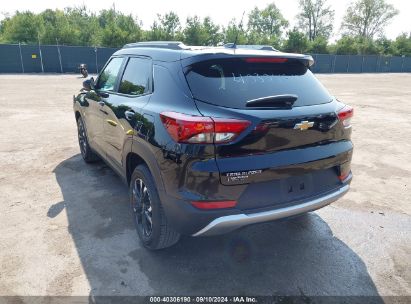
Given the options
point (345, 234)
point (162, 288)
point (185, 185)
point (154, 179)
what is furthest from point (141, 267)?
point (345, 234)

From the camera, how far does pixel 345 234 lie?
135 inches

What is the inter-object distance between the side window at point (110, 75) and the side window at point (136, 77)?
12.3 inches

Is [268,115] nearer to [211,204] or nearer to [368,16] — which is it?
[211,204]

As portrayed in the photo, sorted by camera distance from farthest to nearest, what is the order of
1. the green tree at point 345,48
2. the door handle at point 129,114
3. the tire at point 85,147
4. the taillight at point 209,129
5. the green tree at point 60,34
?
the green tree at point 345,48 < the green tree at point 60,34 < the tire at point 85,147 < the door handle at point 129,114 < the taillight at point 209,129

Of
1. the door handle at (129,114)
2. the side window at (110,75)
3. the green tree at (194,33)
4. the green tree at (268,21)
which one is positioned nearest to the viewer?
the door handle at (129,114)

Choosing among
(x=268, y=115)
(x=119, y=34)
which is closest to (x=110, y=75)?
(x=268, y=115)

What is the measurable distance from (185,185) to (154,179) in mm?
427

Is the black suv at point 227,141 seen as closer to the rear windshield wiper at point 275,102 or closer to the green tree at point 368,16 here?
the rear windshield wiper at point 275,102

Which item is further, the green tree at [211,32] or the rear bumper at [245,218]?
the green tree at [211,32]

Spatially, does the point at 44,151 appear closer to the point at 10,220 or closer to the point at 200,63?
the point at 10,220

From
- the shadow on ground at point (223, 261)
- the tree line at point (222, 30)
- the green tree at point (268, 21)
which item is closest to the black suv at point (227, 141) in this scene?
the shadow on ground at point (223, 261)

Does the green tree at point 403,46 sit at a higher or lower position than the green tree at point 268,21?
lower

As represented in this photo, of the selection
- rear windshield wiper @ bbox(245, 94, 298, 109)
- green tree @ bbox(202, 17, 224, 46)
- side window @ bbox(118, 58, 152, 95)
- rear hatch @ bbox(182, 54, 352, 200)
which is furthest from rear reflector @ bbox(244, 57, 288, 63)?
green tree @ bbox(202, 17, 224, 46)

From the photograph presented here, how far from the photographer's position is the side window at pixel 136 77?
10.0 feet
